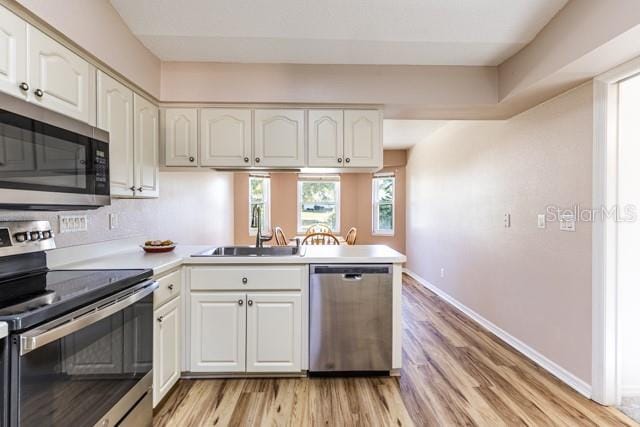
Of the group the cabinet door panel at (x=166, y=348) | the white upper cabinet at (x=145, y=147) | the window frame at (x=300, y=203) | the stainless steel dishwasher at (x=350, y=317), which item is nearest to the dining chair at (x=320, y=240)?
the window frame at (x=300, y=203)

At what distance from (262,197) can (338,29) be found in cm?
416

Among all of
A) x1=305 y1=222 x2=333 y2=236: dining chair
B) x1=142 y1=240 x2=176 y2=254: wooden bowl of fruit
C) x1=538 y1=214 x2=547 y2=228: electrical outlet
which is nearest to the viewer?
x1=142 y1=240 x2=176 y2=254: wooden bowl of fruit

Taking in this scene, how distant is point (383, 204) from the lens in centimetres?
610

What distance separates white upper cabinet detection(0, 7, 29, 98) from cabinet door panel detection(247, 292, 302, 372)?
1.62 m

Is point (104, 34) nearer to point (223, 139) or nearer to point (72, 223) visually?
point (223, 139)

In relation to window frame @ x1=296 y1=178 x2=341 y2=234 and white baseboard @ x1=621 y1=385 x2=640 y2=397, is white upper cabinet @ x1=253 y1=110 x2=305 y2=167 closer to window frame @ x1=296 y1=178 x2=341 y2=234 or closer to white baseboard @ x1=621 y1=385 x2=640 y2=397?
white baseboard @ x1=621 y1=385 x2=640 y2=397

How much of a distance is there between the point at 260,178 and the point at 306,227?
1.27m

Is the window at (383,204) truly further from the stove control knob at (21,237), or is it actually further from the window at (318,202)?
the stove control knob at (21,237)

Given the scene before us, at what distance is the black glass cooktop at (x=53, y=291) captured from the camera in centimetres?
104

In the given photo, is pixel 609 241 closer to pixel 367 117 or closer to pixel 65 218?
pixel 367 117

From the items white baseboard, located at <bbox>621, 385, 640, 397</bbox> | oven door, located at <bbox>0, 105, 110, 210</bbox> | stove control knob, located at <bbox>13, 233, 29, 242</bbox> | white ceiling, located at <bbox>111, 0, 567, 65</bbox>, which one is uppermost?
white ceiling, located at <bbox>111, 0, 567, 65</bbox>

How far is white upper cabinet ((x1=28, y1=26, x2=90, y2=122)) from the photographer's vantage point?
1396 mm

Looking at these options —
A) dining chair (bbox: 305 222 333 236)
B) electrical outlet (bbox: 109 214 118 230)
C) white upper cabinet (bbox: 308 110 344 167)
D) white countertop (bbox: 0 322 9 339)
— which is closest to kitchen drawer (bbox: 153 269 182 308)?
electrical outlet (bbox: 109 214 118 230)

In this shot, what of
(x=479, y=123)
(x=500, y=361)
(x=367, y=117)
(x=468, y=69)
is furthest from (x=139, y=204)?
(x=479, y=123)
